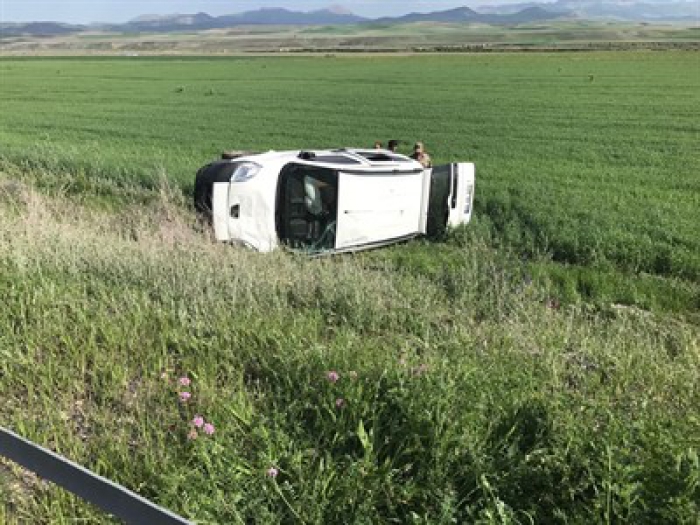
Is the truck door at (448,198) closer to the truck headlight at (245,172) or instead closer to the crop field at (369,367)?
the crop field at (369,367)

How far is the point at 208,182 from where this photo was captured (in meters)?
9.20

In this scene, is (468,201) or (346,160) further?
(468,201)

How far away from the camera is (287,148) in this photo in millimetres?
18797

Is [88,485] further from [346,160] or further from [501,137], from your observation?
[501,137]

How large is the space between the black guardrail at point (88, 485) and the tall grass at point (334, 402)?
1.37 feet

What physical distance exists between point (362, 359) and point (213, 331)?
1.15m

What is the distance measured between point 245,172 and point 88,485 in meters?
7.22

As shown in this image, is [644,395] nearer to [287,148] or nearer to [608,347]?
[608,347]

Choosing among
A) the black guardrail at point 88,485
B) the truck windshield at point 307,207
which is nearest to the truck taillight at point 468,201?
the truck windshield at point 307,207

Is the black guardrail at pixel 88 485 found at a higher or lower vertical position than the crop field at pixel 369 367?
higher

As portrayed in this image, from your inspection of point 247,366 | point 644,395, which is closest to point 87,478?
point 247,366

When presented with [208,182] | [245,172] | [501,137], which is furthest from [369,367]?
[501,137]

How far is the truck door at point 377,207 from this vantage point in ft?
29.7

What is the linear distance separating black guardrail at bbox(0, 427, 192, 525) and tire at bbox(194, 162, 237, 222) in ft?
22.2
